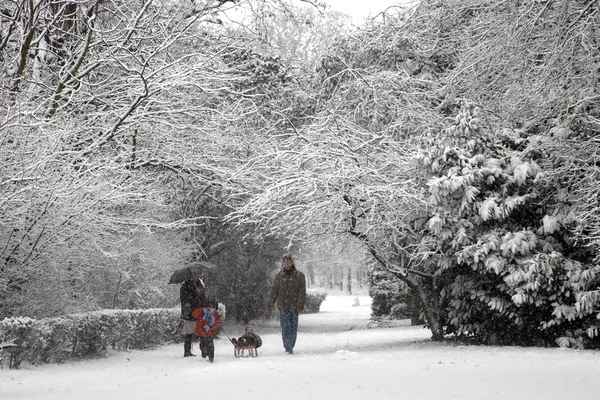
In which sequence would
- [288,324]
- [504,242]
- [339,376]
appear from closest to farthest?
[339,376]
[504,242]
[288,324]

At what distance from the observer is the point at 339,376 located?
8.47 metres

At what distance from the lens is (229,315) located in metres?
23.1

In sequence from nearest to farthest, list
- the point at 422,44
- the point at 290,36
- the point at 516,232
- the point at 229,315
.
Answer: the point at 516,232, the point at 422,44, the point at 229,315, the point at 290,36

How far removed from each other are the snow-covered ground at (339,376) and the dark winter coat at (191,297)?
0.86 metres

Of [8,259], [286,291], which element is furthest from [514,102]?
[8,259]

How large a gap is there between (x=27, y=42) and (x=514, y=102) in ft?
25.8

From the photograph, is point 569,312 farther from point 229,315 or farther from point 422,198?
point 229,315

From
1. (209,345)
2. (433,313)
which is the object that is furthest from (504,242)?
(209,345)

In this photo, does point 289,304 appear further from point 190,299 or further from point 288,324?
→ point 190,299

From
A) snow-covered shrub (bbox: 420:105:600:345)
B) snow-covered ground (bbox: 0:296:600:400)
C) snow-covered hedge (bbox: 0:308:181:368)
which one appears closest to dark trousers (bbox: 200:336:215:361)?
snow-covered ground (bbox: 0:296:600:400)

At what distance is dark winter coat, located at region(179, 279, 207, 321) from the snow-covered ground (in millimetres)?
859

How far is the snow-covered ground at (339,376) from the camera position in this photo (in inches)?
284

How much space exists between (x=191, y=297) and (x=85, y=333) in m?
1.98

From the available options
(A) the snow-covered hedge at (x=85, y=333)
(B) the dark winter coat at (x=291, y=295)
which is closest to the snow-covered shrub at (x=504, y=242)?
(B) the dark winter coat at (x=291, y=295)
